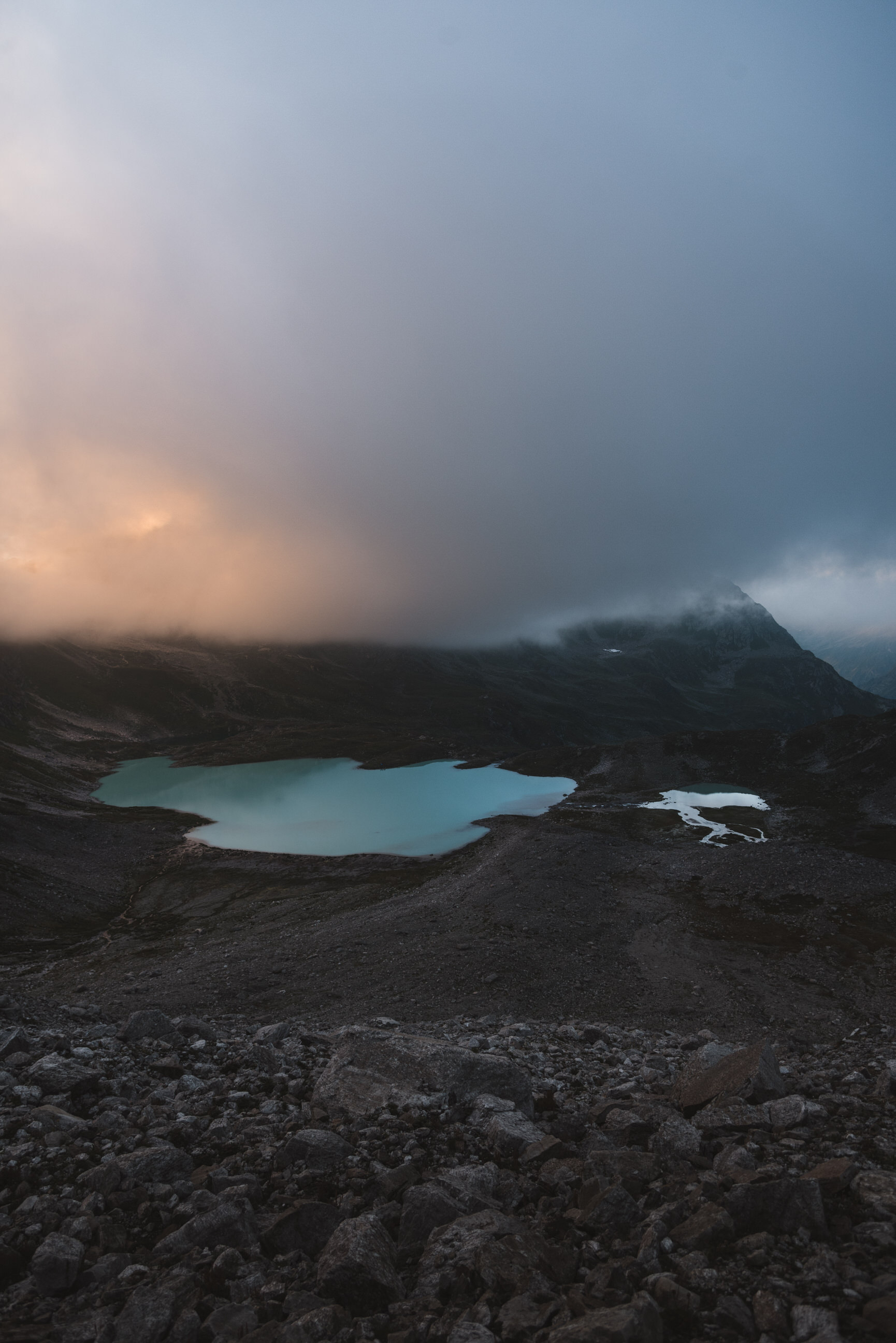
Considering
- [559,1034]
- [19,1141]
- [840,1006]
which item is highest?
[19,1141]

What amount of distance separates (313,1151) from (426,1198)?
2.40 meters

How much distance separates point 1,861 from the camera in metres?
68.9

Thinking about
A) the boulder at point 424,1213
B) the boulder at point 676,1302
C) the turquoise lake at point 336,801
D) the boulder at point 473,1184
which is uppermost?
the boulder at point 676,1302

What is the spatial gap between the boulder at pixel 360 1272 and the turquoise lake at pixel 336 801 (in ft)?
268

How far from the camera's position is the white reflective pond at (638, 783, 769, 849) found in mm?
101750

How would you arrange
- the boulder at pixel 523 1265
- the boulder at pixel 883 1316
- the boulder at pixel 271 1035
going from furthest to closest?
the boulder at pixel 271 1035, the boulder at pixel 523 1265, the boulder at pixel 883 1316

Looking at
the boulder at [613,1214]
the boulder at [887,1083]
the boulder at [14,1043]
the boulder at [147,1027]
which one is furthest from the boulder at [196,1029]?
the boulder at [613,1214]

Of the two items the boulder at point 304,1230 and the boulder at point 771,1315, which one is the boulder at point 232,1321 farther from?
the boulder at point 771,1315

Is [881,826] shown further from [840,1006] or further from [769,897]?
[840,1006]

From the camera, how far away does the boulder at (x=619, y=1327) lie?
6.41m

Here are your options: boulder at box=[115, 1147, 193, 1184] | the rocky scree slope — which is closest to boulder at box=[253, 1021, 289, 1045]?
the rocky scree slope

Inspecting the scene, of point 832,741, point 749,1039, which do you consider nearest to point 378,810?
point 749,1039

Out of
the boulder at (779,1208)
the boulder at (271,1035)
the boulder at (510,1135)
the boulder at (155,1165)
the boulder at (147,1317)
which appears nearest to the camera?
the boulder at (147,1317)

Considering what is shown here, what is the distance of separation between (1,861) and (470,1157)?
77.6 m
